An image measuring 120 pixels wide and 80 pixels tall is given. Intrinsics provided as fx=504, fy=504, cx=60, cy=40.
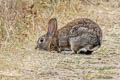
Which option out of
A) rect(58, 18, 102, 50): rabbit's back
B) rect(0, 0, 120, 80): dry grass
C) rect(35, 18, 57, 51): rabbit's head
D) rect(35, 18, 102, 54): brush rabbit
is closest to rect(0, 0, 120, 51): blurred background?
rect(0, 0, 120, 80): dry grass

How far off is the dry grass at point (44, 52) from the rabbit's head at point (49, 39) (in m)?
0.17

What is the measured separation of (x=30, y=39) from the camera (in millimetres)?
9398

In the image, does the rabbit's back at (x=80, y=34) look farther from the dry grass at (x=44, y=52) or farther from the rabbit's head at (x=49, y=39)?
the dry grass at (x=44, y=52)

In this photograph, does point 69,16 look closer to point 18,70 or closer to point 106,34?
point 106,34

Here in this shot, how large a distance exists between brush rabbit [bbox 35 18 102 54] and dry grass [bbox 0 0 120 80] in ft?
0.52

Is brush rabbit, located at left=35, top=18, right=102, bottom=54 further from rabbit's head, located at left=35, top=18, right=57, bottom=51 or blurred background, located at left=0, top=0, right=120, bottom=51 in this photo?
blurred background, located at left=0, top=0, right=120, bottom=51

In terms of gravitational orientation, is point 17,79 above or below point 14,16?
below

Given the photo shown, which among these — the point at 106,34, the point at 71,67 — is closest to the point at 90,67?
the point at 71,67

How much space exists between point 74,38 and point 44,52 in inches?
23.5

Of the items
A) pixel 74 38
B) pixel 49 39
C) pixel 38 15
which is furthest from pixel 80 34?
pixel 38 15

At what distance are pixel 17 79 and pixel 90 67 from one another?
1485 millimetres

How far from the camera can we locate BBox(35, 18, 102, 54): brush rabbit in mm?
8328

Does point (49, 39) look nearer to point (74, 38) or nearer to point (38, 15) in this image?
point (74, 38)

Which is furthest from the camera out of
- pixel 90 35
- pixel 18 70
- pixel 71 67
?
pixel 90 35
